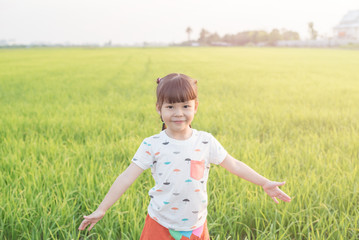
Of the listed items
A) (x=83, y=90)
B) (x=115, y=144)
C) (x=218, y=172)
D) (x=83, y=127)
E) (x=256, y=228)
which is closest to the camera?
(x=256, y=228)

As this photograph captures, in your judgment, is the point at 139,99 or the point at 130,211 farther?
the point at 139,99

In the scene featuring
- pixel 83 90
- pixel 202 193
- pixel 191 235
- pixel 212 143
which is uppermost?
pixel 212 143

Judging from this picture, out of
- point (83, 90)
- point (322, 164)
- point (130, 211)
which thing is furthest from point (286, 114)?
point (83, 90)

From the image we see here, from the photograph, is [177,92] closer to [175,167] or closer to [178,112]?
[178,112]

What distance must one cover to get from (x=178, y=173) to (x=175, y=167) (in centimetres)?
3

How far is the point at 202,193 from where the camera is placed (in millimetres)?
1301

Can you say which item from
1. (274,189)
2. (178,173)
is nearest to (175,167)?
(178,173)

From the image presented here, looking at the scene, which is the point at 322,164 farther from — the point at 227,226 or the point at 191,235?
the point at 191,235

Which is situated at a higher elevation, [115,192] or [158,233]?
[115,192]

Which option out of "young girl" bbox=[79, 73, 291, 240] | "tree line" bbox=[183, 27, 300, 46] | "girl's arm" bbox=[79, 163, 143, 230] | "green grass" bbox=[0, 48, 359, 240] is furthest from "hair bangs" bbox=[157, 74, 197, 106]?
"tree line" bbox=[183, 27, 300, 46]

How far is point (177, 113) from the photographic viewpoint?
47.1 inches

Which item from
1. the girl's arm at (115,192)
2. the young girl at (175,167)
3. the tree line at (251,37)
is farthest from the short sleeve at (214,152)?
the tree line at (251,37)

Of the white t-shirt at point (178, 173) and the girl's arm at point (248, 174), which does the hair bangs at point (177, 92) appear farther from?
the girl's arm at point (248, 174)

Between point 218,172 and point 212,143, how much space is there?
3.66ft
